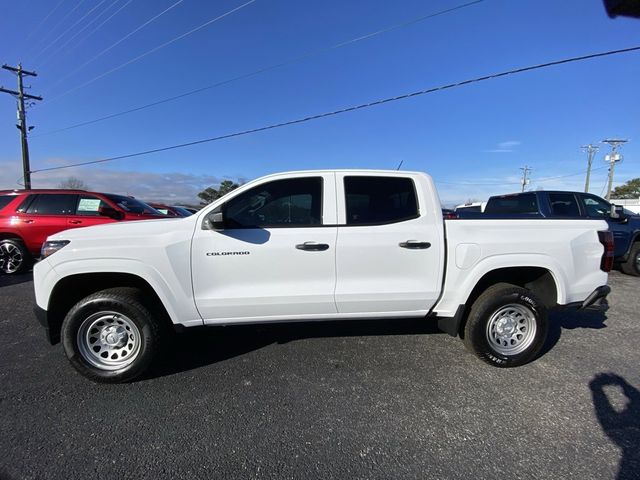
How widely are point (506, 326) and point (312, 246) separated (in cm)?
212

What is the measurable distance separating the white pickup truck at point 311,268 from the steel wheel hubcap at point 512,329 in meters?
0.01

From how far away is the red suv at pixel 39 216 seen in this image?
7.65 m

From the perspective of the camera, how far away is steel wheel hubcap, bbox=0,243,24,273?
7723 mm

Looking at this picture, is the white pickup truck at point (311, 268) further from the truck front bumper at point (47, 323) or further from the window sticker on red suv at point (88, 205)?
the window sticker on red suv at point (88, 205)

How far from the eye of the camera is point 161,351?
3.31 meters

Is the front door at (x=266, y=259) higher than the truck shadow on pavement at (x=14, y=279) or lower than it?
higher

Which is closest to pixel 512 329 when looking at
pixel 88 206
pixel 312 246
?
pixel 312 246

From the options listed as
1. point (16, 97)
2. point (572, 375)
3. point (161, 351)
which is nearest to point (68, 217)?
point (161, 351)

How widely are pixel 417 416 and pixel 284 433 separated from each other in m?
1.03

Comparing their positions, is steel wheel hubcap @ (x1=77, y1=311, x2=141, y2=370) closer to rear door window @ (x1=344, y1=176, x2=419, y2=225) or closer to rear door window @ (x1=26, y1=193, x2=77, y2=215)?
rear door window @ (x1=344, y1=176, x2=419, y2=225)

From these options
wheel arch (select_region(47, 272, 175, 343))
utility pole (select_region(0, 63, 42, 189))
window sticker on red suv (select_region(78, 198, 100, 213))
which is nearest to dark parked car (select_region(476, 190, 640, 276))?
wheel arch (select_region(47, 272, 175, 343))

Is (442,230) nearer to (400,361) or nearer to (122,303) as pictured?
(400,361)

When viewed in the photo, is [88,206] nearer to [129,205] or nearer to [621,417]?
[129,205]

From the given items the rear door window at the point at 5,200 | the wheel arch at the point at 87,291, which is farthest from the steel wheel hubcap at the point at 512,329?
the rear door window at the point at 5,200
